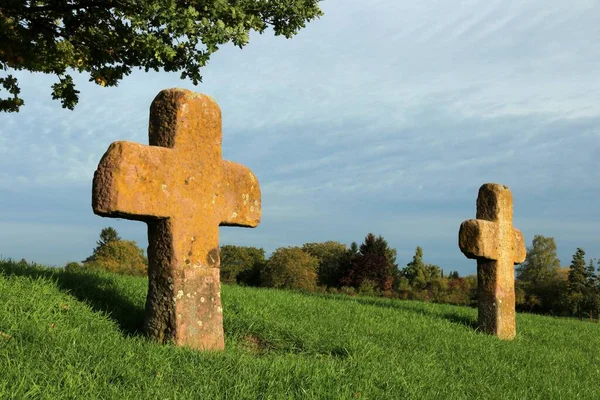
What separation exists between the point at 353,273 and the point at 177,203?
105 feet

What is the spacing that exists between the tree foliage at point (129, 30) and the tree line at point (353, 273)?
16.2 meters

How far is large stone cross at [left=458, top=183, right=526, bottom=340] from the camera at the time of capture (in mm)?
12820

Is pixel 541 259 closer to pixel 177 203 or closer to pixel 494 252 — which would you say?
pixel 494 252

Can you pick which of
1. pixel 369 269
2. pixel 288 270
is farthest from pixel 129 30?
pixel 369 269

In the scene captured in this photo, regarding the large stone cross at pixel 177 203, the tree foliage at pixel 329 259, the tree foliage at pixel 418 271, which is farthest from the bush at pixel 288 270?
the large stone cross at pixel 177 203

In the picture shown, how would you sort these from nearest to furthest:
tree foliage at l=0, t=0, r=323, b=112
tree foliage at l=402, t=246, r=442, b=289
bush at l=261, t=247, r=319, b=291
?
tree foliage at l=0, t=0, r=323, b=112 → bush at l=261, t=247, r=319, b=291 → tree foliage at l=402, t=246, r=442, b=289

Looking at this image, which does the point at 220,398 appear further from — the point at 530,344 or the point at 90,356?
the point at 530,344

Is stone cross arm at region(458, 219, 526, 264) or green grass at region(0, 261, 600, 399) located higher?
stone cross arm at region(458, 219, 526, 264)

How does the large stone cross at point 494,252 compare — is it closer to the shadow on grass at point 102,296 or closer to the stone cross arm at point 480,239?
the stone cross arm at point 480,239

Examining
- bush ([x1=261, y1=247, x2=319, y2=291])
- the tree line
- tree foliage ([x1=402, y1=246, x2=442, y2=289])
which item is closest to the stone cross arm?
the tree line

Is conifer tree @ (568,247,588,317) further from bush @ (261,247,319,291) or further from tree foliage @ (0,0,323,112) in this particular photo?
tree foliage @ (0,0,323,112)

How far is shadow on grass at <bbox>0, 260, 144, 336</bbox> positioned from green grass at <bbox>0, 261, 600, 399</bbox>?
0.9 inches

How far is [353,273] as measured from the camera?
126ft

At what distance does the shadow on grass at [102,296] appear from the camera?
7.83 m
